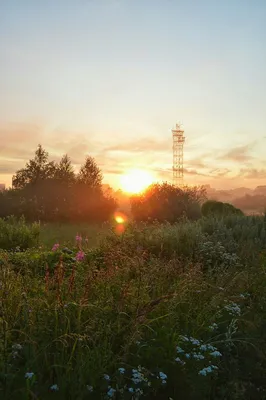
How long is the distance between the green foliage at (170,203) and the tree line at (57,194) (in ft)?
12.6

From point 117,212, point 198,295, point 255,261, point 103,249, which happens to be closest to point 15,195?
point 117,212

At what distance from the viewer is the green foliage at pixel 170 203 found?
27469mm

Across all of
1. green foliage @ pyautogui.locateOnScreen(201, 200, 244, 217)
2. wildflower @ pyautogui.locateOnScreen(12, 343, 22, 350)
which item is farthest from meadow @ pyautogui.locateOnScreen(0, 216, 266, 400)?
green foliage @ pyautogui.locateOnScreen(201, 200, 244, 217)

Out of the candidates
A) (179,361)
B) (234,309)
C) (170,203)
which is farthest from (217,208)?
(179,361)

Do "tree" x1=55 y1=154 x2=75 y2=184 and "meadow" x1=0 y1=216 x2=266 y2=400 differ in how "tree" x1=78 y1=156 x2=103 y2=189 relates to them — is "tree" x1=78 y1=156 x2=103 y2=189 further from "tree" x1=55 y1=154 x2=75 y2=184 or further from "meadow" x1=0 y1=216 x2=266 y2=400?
"meadow" x1=0 y1=216 x2=266 y2=400

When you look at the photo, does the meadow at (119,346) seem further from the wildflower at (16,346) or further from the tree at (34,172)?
the tree at (34,172)

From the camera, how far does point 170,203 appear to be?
2762cm

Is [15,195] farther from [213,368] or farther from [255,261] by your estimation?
[213,368]

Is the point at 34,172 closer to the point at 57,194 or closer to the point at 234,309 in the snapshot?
the point at 57,194

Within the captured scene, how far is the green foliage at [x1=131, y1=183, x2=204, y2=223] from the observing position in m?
27.5

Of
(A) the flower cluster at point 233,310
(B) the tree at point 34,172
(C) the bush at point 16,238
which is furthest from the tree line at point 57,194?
(A) the flower cluster at point 233,310

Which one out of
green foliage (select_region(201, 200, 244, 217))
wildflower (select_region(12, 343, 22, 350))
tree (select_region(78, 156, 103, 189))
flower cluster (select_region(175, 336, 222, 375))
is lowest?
flower cluster (select_region(175, 336, 222, 375))

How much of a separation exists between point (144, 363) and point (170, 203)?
23.8 meters

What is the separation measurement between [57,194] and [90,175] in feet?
16.9
